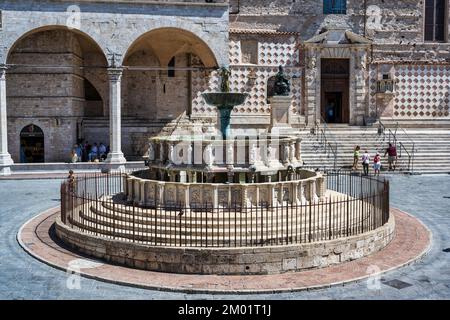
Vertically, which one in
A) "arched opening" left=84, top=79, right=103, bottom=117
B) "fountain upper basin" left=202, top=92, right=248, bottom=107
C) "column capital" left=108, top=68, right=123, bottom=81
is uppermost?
"column capital" left=108, top=68, right=123, bottom=81

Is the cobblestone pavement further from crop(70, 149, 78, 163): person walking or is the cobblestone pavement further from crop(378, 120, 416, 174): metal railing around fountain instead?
crop(70, 149, 78, 163): person walking

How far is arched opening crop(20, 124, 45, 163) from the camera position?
2588 centimetres

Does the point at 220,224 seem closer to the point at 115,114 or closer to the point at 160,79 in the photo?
the point at 115,114

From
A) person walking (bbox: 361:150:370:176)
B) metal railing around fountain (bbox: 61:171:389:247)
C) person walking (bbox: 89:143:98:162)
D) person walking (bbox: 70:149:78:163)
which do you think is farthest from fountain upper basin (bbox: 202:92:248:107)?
person walking (bbox: 89:143:98:162)

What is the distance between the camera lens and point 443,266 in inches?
371

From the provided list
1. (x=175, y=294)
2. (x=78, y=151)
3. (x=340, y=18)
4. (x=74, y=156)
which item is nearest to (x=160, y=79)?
(x=78, y=151)

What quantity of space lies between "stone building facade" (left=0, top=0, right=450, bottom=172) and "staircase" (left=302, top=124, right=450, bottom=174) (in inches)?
60.7

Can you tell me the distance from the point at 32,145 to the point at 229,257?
19.9 metres

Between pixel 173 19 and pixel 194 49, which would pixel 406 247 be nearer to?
pixel 173 19

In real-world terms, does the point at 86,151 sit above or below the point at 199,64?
below

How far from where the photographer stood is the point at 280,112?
26.2 meters

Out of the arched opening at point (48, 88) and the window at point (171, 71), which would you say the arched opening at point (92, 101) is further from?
the window at point (171, 71)

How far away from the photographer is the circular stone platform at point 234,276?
324 inches

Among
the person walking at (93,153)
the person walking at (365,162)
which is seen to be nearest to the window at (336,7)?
the person walking at (365,162)
